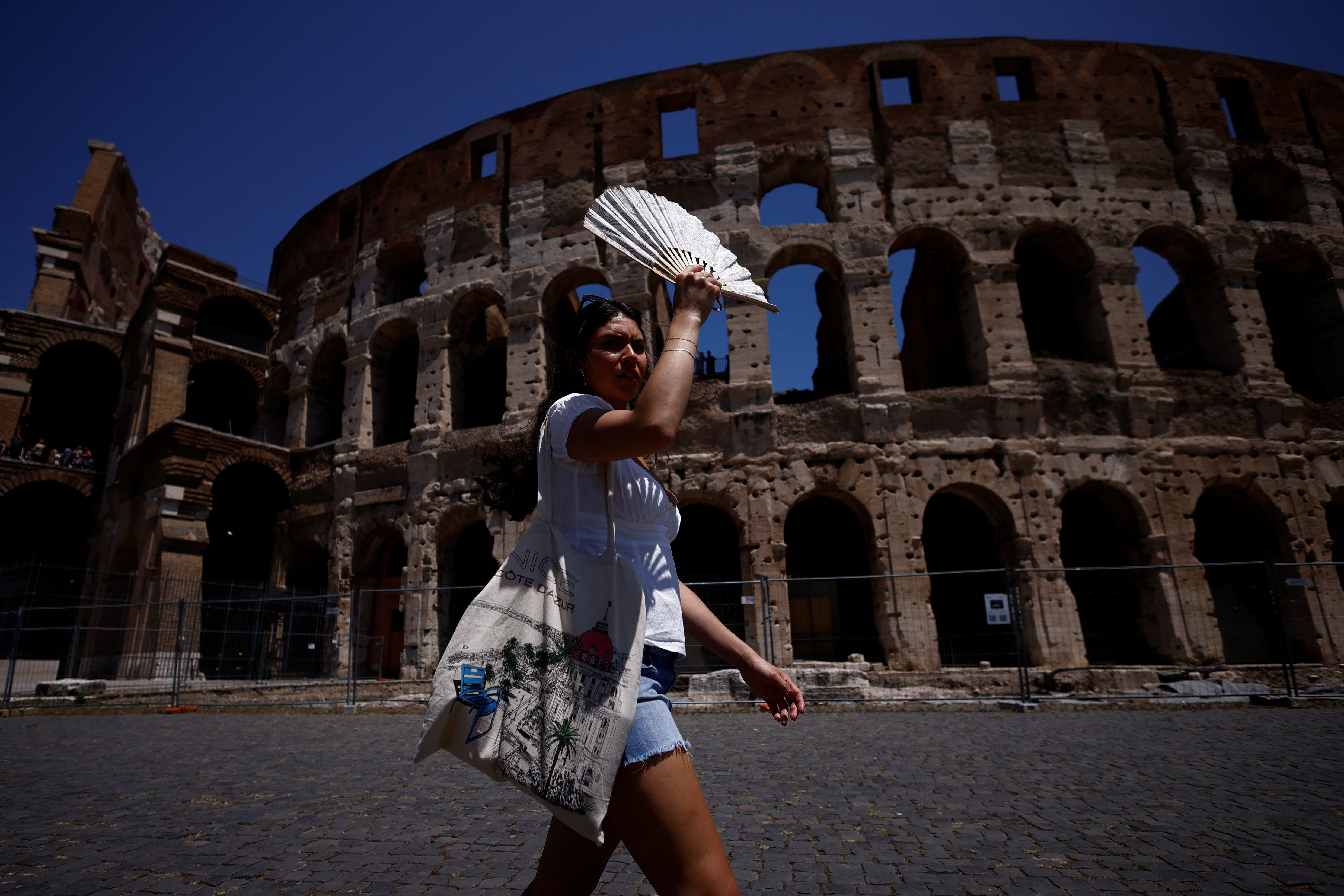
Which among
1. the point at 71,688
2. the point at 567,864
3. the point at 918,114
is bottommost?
the point at 71,688

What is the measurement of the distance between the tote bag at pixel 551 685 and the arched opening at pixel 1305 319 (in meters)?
17.6

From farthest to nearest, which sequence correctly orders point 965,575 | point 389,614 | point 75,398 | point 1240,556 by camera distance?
point 75,398
point 389,614
point 965,575
point 1240,556

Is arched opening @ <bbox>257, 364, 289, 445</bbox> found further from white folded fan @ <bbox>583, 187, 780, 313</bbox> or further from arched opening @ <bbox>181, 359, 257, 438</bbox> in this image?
white folded fan @ <bbox>583, 187, 780, 313</bbox>

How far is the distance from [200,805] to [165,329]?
18.7m

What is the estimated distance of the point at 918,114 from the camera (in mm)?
15141

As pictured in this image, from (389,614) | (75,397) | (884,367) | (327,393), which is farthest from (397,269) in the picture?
(75,397)

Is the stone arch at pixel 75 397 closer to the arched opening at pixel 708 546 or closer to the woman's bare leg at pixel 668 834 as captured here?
the arched opening at pixel 708 546

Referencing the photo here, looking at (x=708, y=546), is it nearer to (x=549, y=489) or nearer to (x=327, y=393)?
(x=327, y=393)

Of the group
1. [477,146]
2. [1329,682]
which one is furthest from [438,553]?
[1329,682]

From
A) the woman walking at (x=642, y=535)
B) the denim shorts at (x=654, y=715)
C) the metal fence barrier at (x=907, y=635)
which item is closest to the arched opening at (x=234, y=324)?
the metal fence barrier at (x=907, y=635)

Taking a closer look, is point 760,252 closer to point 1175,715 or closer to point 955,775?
point 1175,715

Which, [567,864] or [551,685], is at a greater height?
[551,685]

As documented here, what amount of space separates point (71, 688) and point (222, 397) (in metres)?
12.4

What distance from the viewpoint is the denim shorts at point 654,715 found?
1322mm
